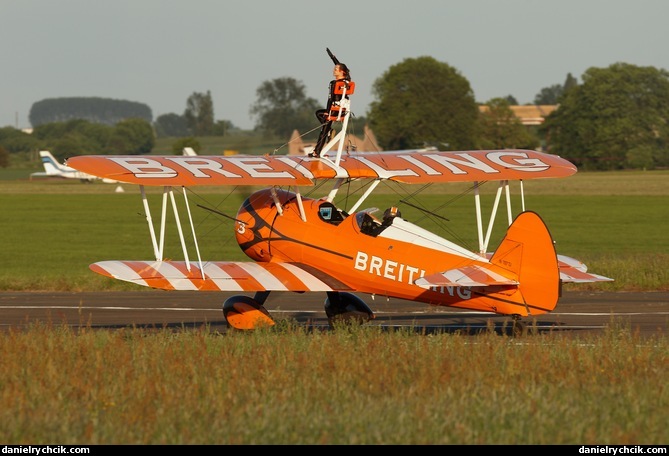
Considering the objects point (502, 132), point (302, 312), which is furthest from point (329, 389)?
point (502, 132)

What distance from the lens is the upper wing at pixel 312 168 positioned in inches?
569

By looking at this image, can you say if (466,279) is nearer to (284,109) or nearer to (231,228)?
(231,228)

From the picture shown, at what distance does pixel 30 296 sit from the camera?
839 inches

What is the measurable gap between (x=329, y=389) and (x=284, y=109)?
3248 inches

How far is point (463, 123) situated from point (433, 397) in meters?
110

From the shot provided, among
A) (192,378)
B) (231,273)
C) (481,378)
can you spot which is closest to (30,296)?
(231,273)

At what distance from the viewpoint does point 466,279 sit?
44.1 feet

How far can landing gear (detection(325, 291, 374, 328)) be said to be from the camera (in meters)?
15.7

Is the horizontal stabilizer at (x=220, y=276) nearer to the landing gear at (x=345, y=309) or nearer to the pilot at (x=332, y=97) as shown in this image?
the landing gear at (x=345, y=309)

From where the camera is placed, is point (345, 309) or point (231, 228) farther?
point (231, 228)

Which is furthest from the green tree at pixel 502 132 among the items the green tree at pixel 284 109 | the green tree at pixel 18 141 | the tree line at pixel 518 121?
the green tree at pixel 18 141

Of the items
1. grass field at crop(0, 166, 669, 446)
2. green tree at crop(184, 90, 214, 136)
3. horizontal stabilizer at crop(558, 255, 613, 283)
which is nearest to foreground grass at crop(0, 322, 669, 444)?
grass field at crop(0, 166, 669, 446)

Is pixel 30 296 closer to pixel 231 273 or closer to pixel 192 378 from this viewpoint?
pixel 231 273

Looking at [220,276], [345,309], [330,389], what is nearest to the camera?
[330,389]
